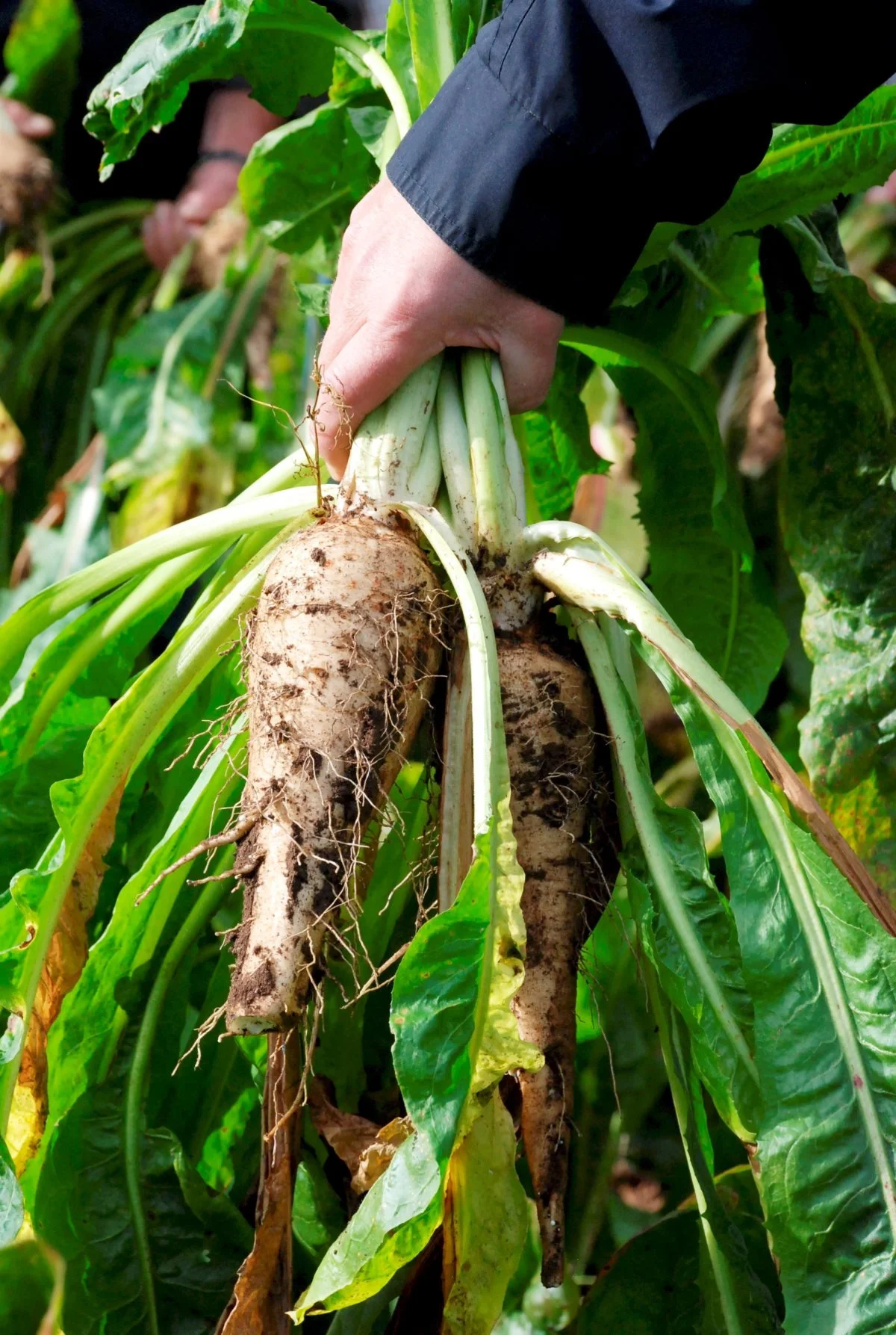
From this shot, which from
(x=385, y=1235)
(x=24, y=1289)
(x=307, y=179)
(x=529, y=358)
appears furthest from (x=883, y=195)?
(x=24, y=1289)

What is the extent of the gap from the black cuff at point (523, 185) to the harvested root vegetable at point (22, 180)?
61.7 inches

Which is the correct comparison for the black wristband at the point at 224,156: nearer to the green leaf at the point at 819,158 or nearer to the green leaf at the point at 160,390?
the green leaf at the point at 160,390

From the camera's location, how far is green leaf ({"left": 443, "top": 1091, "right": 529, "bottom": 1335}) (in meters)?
0.73

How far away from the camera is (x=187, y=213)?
Answer: 7.27 feet

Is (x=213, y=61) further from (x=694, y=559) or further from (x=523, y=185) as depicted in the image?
(x=694, y=559)

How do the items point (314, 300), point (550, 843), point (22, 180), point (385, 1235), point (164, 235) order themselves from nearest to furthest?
point (385, 1235), point (550, 843), point (314, 300), point (22, 180), point (164, 235)

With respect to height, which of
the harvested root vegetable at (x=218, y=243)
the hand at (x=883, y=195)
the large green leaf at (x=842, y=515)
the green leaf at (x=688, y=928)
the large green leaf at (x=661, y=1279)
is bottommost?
the large green leaf at (x=661, y=1279)

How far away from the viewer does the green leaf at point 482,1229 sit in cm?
73

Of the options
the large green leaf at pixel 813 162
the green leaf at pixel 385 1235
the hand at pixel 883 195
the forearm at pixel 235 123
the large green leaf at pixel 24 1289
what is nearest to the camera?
the large green leaf at pixel 24 1289

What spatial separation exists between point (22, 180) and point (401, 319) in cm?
163

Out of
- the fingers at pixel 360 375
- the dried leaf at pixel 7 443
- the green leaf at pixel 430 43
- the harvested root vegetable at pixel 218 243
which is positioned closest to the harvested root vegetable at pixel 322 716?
the fingers at pixel 360 375

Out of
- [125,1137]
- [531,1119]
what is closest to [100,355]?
[125,1137]

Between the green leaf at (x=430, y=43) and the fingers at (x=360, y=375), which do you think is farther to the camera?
the green leaf at (x=430, y=43)

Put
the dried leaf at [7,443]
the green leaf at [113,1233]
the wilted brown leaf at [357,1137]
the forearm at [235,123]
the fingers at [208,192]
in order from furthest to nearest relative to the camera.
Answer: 1. the forearm at [235,123]
2. the fingers at [208,192]
3. the dried leaf at [7,443]
4. the green leaf at [113,1233]
5. the wilted brown leaf at [357,1137]
